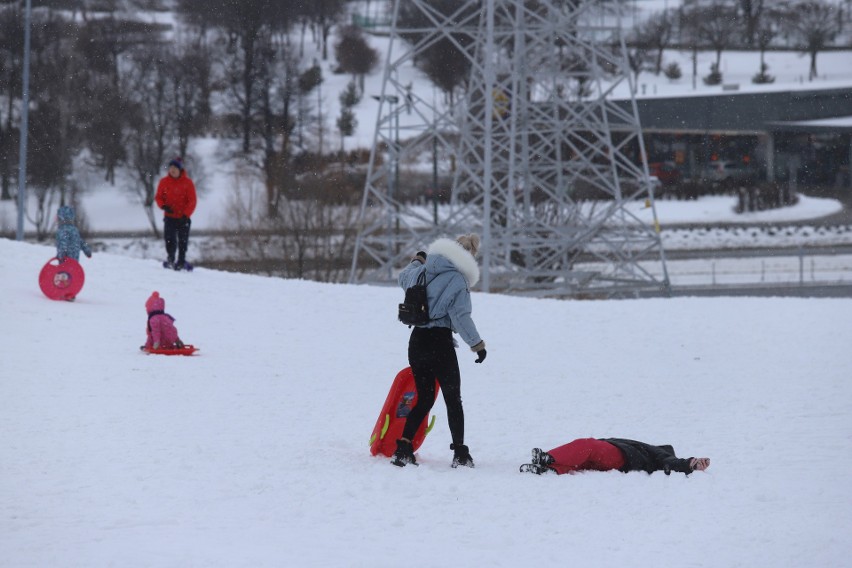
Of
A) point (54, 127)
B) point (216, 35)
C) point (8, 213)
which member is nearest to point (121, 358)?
point (8, 213)

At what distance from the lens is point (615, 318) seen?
18.8 m

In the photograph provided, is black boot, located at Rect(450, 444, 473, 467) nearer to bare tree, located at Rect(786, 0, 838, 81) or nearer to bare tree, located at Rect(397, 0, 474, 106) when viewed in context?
bare tree, located at Rect(397, 0, 474, 106)

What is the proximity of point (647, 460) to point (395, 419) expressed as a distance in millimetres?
1831

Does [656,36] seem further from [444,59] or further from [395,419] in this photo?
[395,419]

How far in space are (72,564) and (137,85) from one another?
59923 millimetres

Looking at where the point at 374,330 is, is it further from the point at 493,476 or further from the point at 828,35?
the point at 828,35

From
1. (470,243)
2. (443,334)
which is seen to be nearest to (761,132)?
(470,243)

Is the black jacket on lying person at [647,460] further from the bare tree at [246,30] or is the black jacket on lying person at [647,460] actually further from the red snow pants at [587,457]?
the bare tree at [246,30]

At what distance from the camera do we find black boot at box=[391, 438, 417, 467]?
900cm

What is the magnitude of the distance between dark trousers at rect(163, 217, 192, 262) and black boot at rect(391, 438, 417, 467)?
30.6 feet

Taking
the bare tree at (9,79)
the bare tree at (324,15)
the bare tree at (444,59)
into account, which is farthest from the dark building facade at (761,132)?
the bare tree at (9,79)

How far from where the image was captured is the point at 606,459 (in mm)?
9031

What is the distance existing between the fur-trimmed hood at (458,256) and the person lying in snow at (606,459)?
4.35 feet

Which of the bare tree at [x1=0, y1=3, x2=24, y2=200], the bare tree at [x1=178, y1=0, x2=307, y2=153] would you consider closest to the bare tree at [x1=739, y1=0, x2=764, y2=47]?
the bare tree at [x1=178, y1=0, x2=307, y2=153]
